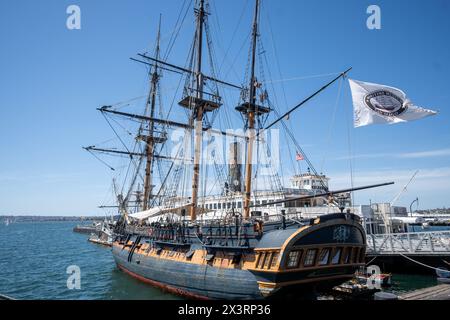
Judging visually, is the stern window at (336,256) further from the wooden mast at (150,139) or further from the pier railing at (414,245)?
the wooden mast at (150,139)

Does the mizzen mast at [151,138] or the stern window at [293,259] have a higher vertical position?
the mizzen mast at [151,138]

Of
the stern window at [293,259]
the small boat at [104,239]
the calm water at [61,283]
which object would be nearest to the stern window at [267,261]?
the stern window at [293,259]

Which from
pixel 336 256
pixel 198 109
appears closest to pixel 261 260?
pixel 336 256

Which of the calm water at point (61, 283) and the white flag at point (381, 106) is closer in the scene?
the white flag at point (381, 106)

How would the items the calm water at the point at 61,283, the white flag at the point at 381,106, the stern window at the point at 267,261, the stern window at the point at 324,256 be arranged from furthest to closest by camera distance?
the calm water at the point at 61,283, the stern window at the point at 324,256, the stern window at the point at 267,261, the white flag at the point at 381,106

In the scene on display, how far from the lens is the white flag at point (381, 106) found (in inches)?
497

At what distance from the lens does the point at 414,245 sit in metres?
26.5

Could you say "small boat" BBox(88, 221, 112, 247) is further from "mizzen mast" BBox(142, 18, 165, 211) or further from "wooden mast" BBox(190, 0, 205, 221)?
"wooden mast" BBox(190, 0, 205, 221)

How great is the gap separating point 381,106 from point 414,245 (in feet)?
63.8

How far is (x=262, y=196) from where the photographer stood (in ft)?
130

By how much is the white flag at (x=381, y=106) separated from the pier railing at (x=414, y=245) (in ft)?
53.0

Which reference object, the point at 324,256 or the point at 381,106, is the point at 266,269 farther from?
the point at 381,106
